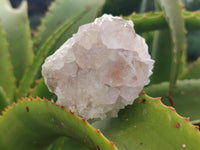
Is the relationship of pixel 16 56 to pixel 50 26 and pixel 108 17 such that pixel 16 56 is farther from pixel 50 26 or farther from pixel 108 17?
pixel 108 17

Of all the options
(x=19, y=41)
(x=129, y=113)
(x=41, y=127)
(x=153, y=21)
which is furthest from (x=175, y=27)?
(x=19, y=41)

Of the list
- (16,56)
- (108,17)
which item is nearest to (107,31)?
(108,17)

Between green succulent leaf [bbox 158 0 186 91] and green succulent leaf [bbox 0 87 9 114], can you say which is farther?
green succulent leaf [bbox 0 87 9 114]

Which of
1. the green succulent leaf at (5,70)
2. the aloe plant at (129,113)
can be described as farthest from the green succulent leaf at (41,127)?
the green succulent leaf at (5,70)

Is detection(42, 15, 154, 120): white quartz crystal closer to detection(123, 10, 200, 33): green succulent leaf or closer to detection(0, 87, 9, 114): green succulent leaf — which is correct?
detection(123, 10, 200, 33): green succulent leaf

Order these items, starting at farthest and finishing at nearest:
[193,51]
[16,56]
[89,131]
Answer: [193,51], [16,56], [89,131]

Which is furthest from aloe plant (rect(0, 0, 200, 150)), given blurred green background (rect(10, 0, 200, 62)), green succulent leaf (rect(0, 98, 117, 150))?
blurred green background (rect(10, 0, 200, 62))

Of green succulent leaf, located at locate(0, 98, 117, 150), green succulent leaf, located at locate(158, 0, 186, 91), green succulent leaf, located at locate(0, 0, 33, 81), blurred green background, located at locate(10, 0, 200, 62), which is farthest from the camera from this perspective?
green succulent leaf, located at locate(0, 0, 33, 81)
